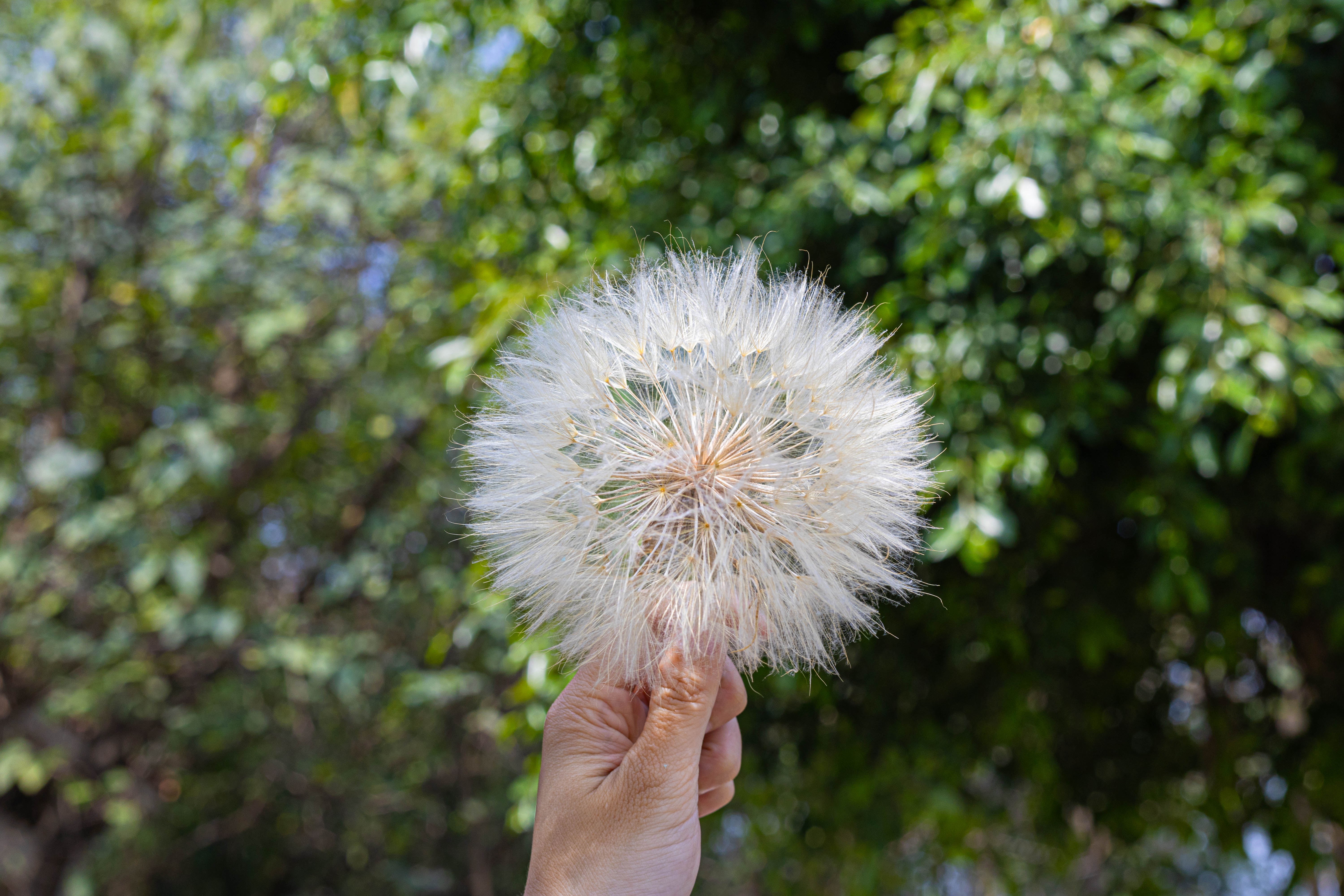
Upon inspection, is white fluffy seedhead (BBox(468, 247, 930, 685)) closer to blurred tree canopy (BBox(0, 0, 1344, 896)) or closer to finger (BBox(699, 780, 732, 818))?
finger (BBox(699, 780, 732, 818))

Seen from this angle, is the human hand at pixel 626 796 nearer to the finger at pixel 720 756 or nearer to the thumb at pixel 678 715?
the thumb at pixel 678 715

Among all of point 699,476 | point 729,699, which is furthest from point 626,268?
point 729,699

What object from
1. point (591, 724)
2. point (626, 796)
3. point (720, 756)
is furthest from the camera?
point (720, 756)

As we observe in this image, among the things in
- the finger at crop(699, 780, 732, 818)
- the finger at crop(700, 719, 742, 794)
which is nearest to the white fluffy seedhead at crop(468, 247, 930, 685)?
→ the finger at crop(700, 719, 742, 794)

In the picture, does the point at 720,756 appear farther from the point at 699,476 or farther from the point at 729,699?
the point at 699,476

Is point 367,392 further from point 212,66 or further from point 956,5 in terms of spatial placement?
point 956,5

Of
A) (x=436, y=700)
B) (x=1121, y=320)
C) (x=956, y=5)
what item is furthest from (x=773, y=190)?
(x=436, y=700)

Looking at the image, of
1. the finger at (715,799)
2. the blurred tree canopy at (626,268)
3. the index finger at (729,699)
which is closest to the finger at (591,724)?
the index finger at (729,699)
